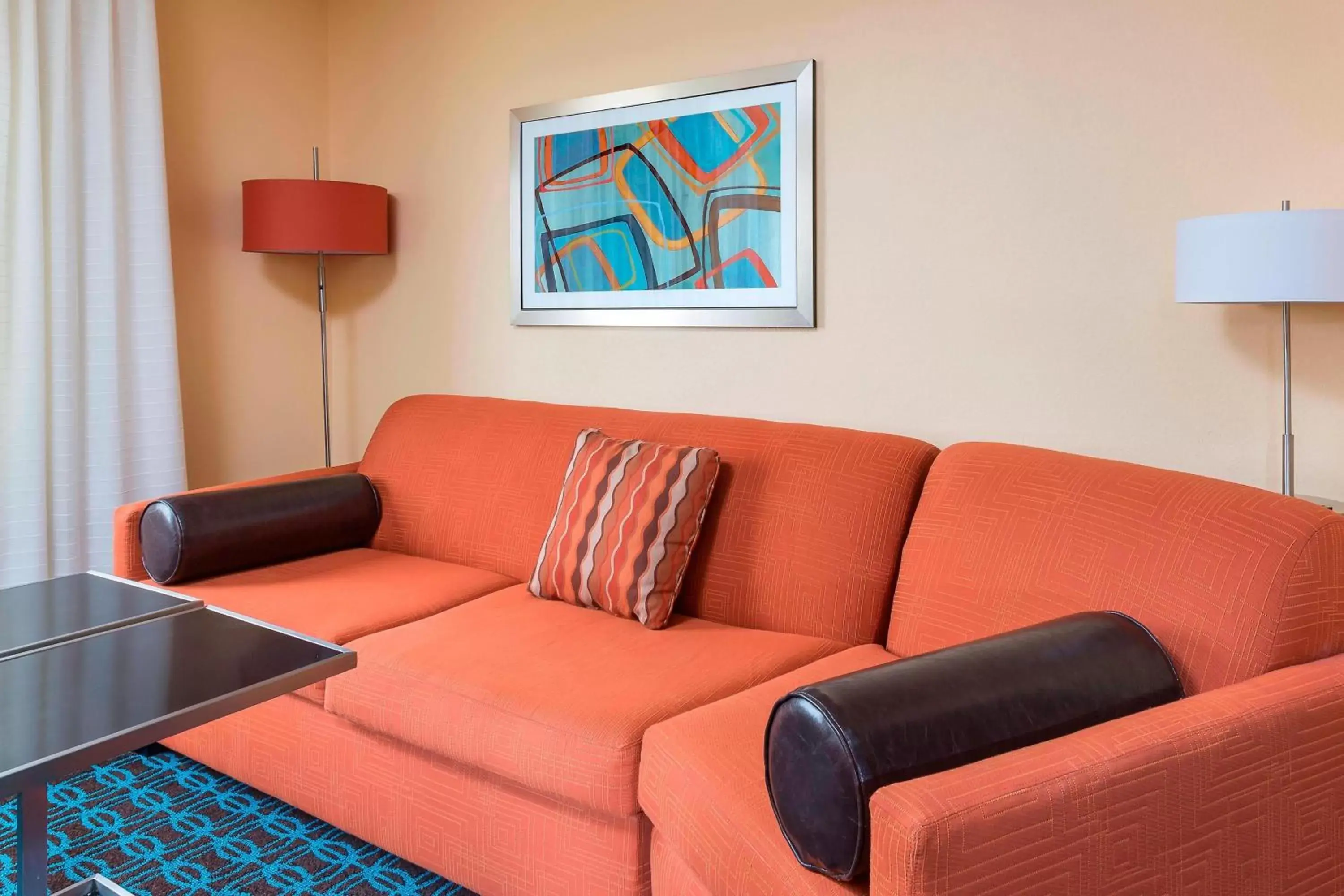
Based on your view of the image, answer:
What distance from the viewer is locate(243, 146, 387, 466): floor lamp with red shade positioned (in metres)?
3.29

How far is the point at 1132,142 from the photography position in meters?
2.24

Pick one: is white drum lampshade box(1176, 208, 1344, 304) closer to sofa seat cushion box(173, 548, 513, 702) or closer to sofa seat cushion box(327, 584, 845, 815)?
sofa seat cushion box(327, 584, 845, 815)

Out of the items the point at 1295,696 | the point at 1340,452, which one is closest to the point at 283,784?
the point at 1295,696

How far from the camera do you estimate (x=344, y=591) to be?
98.6 inches

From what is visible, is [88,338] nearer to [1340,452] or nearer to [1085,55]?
[1085,55]

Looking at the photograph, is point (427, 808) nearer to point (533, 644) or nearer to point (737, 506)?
point (533, 644)

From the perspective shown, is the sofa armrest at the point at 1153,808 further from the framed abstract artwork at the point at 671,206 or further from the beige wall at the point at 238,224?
the beige wall at the point at 238,224

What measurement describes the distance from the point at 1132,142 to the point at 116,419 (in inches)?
113

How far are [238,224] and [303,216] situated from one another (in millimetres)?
481

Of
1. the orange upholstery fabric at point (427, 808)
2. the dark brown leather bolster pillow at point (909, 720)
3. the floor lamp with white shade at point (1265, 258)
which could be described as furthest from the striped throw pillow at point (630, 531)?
the floor lamp with white shade at point (1265, 258)

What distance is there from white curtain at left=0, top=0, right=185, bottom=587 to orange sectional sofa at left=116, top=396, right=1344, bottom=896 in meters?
0.60

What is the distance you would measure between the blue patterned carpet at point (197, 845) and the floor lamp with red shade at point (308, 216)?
1640 millimetres

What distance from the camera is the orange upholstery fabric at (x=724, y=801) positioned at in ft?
4.43

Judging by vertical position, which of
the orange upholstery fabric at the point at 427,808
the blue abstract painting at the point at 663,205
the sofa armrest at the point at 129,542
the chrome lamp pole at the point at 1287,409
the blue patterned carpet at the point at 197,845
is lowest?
the blue patterned carpet at the point at 197,845
